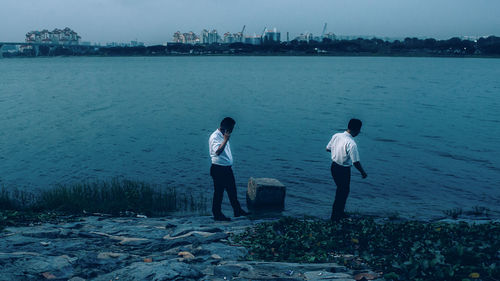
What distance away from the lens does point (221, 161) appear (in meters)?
9.45

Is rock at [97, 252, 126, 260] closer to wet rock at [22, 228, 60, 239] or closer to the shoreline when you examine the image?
the shoreline

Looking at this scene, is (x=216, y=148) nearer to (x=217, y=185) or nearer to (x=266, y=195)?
→ (x=217, y=185)

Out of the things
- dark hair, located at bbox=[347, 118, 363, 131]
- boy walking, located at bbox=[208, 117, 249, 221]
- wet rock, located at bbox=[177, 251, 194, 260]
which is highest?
dark hair, located at bbox=[347, 118, 363, 131]

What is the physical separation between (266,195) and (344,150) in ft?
13.7

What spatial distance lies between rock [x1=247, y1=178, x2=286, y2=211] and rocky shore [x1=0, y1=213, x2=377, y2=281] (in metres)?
2.65

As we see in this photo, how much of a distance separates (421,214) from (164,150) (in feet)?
48.1

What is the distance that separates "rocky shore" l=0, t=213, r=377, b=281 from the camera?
19.6ft

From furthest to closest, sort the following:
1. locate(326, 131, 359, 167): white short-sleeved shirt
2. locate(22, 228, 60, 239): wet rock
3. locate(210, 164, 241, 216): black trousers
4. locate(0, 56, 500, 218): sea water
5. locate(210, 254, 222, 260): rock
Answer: locate(0, 56, 500, 218): sea water → locate(210, 164, 241, 216): black trousers → locate(326, 131, 359, 167): white short-sleeved shirt → locate(22, 228, 60, 239): wet rock → locate(210, 254, 222, 260): rock

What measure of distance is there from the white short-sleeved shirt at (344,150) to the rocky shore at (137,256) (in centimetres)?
253

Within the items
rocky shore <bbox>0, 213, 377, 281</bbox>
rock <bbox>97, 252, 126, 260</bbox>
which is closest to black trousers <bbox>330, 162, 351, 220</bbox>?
rocky shore <bbox>0, 213, 377, 281</bbox>

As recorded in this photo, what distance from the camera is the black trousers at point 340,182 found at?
358 inches

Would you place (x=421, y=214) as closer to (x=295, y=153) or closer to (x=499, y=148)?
(x=295, y=153)

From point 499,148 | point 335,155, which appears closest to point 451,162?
point 499,148

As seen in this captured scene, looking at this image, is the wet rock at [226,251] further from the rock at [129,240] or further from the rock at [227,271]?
the rock at [129,240]
